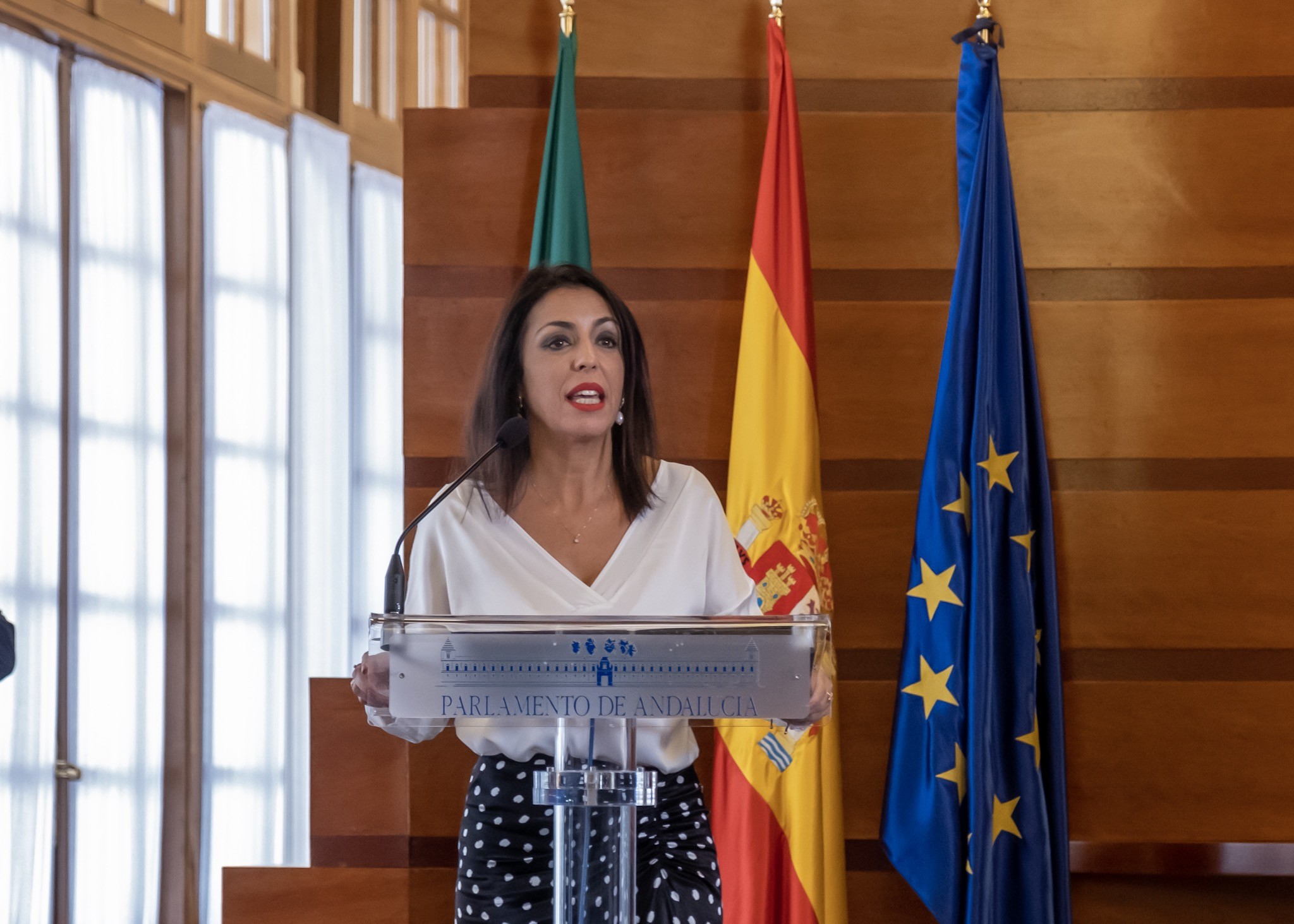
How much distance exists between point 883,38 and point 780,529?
1.30 meters

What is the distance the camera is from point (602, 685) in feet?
4.44

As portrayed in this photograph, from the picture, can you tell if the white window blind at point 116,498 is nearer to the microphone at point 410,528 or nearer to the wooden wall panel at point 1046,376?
the wooden wall panel at point 1046,376

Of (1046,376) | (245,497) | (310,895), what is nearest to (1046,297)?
(1046,376)

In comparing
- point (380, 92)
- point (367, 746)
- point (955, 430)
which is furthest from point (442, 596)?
point (380, 92)

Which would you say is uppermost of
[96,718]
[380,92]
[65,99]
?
[380,92]

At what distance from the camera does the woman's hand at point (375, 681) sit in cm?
142

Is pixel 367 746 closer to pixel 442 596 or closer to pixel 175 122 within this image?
pixel 442 596

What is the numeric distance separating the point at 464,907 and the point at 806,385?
1586 millimetres

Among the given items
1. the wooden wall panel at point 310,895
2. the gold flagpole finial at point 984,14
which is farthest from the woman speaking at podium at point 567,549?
the gold flagpole finial at point 984,14

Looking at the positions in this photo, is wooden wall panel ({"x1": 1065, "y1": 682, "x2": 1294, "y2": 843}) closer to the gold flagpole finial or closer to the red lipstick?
the gold flagpole finial

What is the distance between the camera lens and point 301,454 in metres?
5.93

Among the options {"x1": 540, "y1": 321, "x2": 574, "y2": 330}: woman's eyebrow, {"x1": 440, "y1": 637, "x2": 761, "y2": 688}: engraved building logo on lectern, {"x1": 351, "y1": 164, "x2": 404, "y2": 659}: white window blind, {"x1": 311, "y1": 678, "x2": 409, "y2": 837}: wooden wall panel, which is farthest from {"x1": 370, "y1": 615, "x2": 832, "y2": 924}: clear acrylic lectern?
{"x1": 351, "y1": 164, "x2": 404, "y2": 659}: white window blind

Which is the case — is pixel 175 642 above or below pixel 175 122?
below

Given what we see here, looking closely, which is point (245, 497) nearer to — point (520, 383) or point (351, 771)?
point (351, 771)
